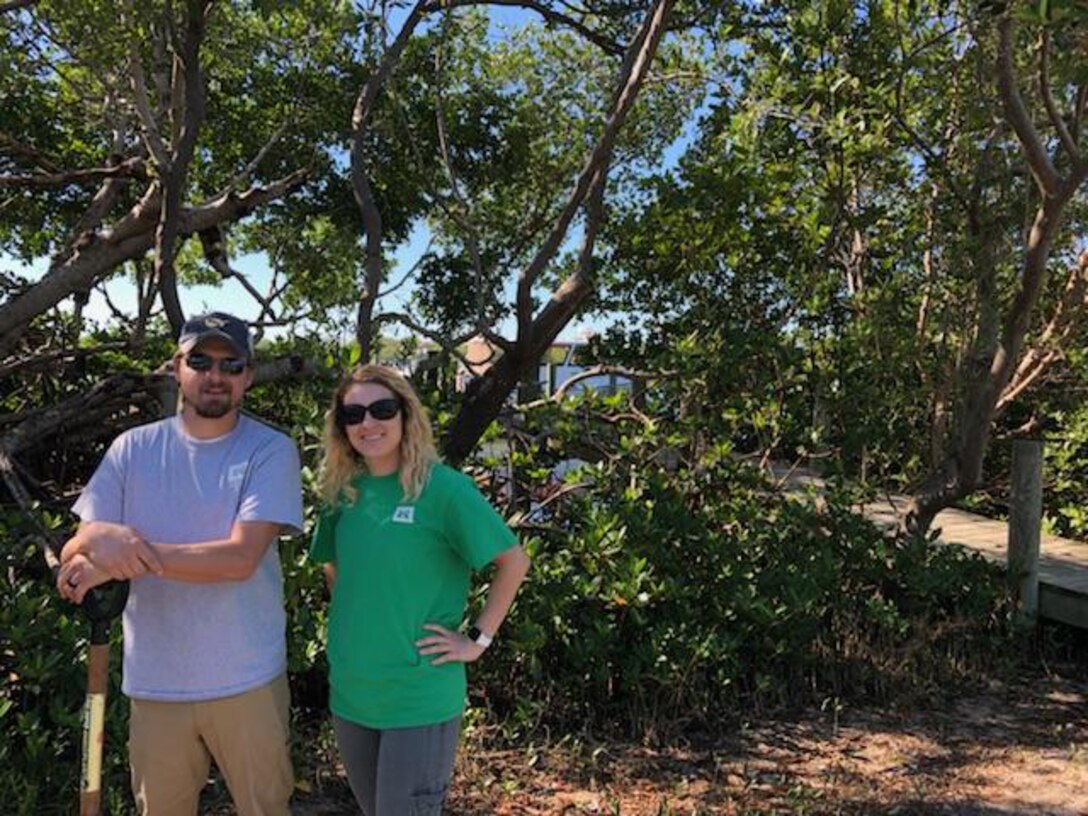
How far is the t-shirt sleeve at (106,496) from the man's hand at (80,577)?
0.18m

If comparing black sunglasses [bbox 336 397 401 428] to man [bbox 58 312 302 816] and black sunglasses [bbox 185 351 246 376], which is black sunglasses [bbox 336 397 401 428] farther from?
black sunglasses [bbox 185 351 246 376]

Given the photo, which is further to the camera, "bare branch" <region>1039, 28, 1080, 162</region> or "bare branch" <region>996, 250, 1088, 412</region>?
"bare branch" <region>996, 250, 1088, 412</region>

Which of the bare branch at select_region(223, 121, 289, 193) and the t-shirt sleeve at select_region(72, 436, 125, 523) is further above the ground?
the bare branch at select_region(223, 121, 289, 193)

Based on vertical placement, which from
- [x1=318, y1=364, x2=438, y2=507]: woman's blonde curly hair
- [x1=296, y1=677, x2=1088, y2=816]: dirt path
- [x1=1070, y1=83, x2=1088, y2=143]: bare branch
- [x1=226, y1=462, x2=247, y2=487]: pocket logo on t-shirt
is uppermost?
[x1=1070, y1=83, x2=1088, y2=143]: bare branch

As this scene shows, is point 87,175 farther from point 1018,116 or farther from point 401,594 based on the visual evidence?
point 1018,116

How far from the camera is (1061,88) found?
5.84m

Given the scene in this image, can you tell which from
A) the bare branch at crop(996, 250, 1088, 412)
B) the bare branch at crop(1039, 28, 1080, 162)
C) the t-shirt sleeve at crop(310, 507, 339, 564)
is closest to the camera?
the t-shirt sleeve at crop(310, 507, 339, 564)

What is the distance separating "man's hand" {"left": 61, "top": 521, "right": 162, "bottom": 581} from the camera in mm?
2086

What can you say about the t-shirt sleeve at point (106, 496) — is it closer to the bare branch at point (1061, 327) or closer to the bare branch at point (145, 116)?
the bare branch at point (145, 116)

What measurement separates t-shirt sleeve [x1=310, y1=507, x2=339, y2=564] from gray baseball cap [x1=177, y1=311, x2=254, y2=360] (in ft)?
1.56

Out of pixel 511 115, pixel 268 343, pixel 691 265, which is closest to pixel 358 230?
pixel 511 115

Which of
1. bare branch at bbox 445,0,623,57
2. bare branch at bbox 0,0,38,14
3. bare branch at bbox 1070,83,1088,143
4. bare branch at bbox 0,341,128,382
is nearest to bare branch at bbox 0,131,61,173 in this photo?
bare branch at bbox 0,341,128,382

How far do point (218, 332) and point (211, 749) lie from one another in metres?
1.09

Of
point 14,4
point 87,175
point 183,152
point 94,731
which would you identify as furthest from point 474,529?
point 87,175
